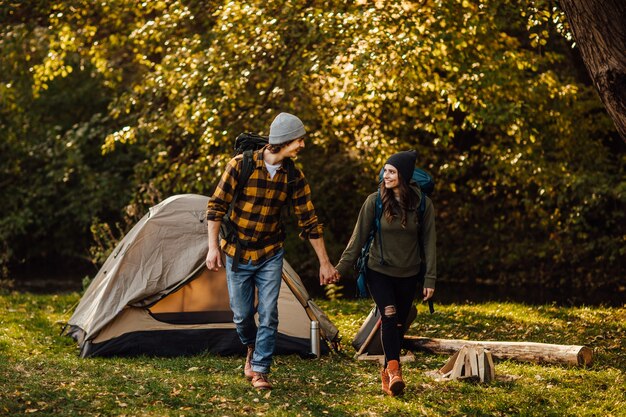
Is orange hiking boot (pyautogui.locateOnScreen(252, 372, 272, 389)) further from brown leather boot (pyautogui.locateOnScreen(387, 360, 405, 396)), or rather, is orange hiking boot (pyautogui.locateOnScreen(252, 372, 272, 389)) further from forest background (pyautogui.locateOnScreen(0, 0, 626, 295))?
forest background (pyautogui.locateOnScreen(0, 0, 626, 295))

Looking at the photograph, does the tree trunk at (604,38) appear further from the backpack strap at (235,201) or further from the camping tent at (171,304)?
the camping tent at (171,304)

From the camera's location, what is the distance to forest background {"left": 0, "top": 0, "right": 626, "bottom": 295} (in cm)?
1235

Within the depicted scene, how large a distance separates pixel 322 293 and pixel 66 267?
27.2 feet

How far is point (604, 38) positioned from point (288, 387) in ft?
12.1

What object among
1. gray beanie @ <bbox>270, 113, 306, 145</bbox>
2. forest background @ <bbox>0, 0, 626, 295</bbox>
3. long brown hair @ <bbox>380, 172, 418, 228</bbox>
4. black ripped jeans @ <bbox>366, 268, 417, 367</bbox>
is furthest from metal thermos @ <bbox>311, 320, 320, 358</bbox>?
forest background @ <bbox>0, 0, 626, 295</bbox>

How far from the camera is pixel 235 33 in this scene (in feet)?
42.4

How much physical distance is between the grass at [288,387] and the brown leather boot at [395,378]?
0.10m

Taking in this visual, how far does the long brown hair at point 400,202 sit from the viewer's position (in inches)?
273

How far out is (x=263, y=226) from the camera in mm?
6953

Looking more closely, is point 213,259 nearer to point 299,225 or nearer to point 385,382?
point 299,225

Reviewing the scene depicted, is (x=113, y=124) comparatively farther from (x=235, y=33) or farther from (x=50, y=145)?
(x=235, y=33)

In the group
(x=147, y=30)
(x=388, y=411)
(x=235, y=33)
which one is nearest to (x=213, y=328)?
(x=388, y=411)

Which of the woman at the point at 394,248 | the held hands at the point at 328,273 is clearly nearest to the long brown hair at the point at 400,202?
the woman at the point at 394,248

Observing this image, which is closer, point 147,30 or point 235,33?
point 235,33
